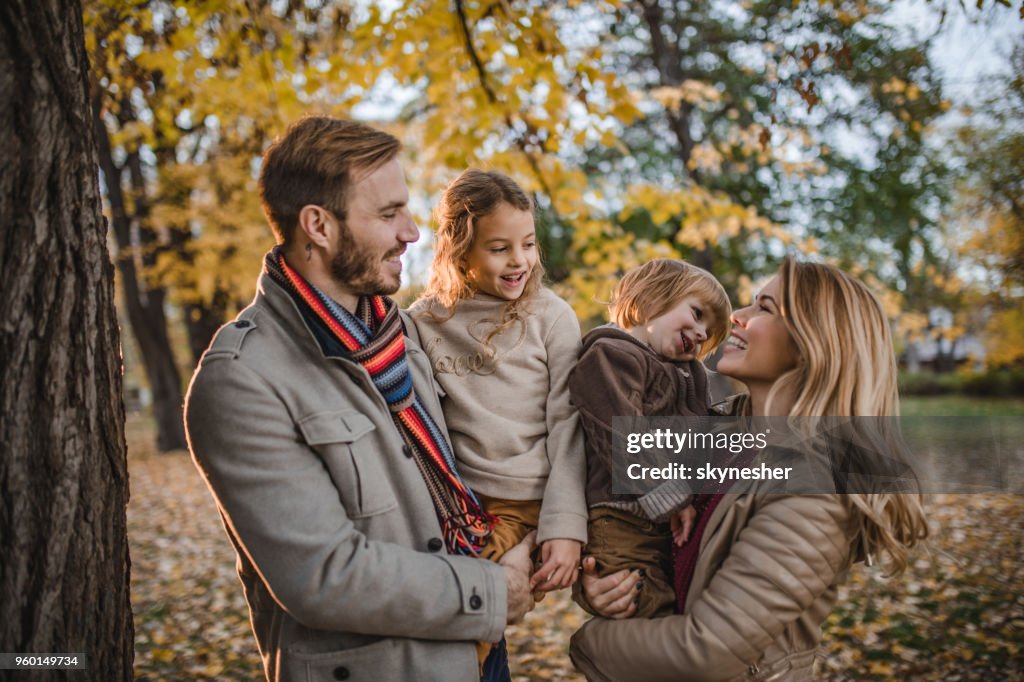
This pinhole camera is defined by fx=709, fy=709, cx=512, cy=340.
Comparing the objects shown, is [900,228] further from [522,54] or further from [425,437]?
[425,437]

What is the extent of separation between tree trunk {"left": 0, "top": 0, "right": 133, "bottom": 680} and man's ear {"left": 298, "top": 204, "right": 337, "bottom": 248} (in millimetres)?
584

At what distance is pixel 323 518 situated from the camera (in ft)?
6.22

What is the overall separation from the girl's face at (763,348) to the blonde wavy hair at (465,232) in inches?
30.0

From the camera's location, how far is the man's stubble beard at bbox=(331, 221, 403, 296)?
2.21 m

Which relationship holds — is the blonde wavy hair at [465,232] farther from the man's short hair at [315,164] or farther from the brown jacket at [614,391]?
the man's short hair at [315,164]

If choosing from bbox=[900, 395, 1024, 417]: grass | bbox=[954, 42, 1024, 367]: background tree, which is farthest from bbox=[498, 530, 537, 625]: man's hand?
bbox=[900, 395, 1024, 417]: grass

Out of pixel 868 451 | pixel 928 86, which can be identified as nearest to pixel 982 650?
pixel 868 451

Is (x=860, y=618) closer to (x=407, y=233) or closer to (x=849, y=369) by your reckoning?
(x=849, y=369)

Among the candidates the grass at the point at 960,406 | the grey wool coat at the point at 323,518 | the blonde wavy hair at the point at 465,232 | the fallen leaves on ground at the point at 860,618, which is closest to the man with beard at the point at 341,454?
the grey wool coat at the point at 323,518

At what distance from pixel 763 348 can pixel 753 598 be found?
789mm

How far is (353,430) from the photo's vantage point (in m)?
2.04

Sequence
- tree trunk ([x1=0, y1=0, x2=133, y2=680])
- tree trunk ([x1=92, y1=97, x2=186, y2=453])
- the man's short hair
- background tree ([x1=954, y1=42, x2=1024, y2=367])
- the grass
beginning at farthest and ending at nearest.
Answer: the grass, tree trunk ([x1=92, y1=97, x2=186, y2=453]), background tree ([x1=954, y1=42, x2=1024, y2=367]), the man's short hair, tree trunk ([x1=0, y1=0, x2=133, y2=680])

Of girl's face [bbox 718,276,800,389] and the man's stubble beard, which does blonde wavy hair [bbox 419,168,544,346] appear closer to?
the man's stubble beard

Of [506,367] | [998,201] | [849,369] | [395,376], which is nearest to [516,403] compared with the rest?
[506,367]
